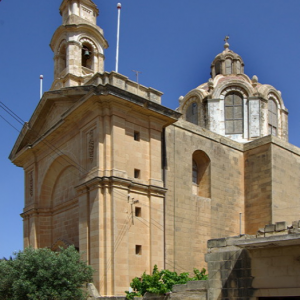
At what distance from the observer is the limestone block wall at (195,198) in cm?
2194

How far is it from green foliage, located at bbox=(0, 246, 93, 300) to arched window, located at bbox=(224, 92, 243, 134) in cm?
1592

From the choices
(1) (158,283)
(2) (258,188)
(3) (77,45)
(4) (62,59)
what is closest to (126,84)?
(3) (77,45)

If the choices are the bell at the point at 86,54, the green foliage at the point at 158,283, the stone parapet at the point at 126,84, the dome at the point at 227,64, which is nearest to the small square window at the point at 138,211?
the green foliage at the point at 158,283

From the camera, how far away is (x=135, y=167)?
20.6 meters

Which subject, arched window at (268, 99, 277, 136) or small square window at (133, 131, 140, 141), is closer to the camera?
small square window at (133, 131, 140, 141)

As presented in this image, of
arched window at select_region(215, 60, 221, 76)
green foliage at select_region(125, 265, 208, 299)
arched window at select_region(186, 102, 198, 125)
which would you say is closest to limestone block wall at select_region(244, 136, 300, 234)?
arched window at select_region(186, 102, 198, 125)

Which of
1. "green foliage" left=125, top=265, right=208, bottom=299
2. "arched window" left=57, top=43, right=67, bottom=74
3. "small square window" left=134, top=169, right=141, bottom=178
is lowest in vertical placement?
"green foliage" left=125, top=265, right=208, bottom=299

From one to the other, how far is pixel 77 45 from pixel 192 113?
370 inches

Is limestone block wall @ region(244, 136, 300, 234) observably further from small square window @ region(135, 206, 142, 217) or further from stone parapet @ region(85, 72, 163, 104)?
small square window @ region(135, 206, 142, 217)

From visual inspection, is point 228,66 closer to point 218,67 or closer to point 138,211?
point 218,67

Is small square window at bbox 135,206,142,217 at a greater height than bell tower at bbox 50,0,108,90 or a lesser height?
lesser

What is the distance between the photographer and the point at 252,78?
3319 cm

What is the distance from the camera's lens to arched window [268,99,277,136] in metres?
32.2

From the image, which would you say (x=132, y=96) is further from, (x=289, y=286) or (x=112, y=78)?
(x=289, y=286)
